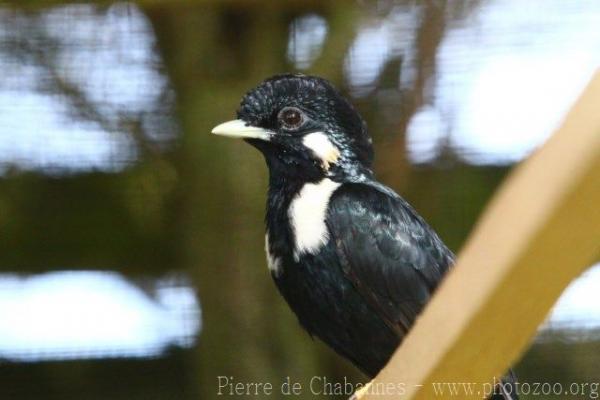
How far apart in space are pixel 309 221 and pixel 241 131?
0.16 metres

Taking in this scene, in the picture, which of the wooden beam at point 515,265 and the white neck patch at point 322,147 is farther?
the white neck patch at point 322,147

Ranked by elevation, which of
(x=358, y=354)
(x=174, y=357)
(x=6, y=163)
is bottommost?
(x=174, y=357)

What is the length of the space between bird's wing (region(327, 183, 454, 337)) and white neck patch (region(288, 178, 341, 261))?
13mm

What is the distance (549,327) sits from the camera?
199cm

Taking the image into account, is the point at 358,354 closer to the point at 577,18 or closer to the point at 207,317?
the point at 207,317

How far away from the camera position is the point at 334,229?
4.69 ft

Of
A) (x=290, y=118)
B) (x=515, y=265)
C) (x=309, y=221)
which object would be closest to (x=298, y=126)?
(x=290, y=118)

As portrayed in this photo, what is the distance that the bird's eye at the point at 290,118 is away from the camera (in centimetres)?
147

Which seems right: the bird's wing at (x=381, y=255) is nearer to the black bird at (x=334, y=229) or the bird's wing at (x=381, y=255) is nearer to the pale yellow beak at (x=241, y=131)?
the black bird at (x=334, y=229)

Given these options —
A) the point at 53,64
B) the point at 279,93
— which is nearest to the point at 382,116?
the point at 279,93

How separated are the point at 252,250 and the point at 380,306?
58cm

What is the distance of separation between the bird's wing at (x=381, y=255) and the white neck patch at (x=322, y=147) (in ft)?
0.16

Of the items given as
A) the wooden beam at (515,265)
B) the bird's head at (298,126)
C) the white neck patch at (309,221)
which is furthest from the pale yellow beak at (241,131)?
the wooden beam at (515,265)

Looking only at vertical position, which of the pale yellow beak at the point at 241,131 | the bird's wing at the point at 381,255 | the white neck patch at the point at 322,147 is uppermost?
the pale yellow beak at the point at 241,131
